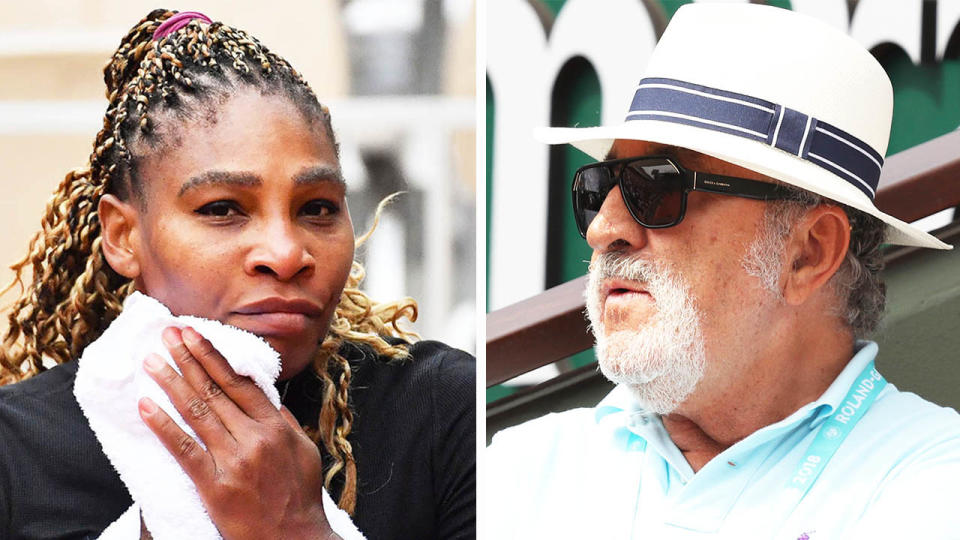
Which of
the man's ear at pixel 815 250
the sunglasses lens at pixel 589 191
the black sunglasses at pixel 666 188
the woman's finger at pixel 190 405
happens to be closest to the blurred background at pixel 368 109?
the sunglasses lens at pixel 589 191

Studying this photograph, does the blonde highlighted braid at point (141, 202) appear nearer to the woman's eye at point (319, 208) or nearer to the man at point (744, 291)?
the woman's eye at point (319, 208)

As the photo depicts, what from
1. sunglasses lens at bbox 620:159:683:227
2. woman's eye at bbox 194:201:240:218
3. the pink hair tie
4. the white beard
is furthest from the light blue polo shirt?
the pink hair tie

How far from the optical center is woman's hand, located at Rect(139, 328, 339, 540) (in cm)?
164

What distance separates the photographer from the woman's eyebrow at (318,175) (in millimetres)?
1703

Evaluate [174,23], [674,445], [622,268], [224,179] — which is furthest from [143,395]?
[674,445]

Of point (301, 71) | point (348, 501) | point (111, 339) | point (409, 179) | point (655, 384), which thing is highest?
point (301, 71)

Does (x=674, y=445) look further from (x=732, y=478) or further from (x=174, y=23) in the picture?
(x=174, y=23)

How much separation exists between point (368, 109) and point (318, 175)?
0.73ft

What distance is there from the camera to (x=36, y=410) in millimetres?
1735

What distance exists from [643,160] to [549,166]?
1.24ft

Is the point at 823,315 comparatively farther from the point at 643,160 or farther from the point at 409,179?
the point at 409,179

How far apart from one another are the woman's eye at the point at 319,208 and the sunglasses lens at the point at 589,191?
1.38 ft

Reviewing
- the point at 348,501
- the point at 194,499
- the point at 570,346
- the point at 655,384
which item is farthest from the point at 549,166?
the point at 194,499

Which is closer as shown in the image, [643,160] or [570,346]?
[643,160]
